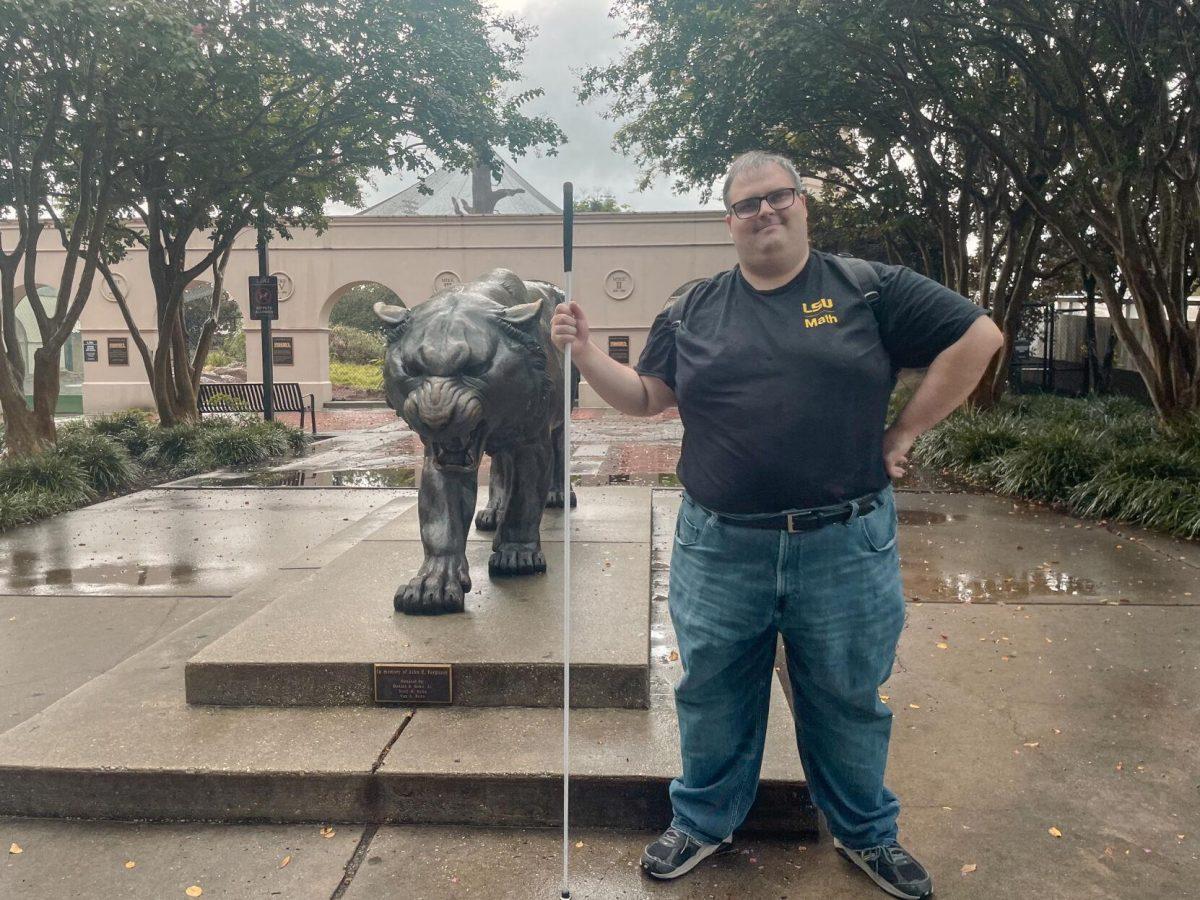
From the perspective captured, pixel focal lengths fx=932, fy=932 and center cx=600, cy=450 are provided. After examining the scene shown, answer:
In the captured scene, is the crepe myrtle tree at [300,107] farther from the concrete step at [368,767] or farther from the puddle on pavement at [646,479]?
the concrete step at [368,767]

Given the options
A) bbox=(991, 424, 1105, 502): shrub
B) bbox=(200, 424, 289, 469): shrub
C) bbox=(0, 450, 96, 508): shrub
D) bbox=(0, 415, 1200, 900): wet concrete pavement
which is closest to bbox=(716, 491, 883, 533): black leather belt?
bbox=(0, 415, 1200, 900): wet concrete pavement

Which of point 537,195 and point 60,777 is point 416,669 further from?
point 537,195

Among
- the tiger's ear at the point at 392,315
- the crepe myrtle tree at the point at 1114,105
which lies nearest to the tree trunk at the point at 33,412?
the tiger's ear at the point at 392,315

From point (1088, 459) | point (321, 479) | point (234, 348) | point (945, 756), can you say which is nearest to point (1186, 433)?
point (1088, 459)

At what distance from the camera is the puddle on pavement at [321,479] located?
1061 centimetres

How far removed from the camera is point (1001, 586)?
5.87 meters

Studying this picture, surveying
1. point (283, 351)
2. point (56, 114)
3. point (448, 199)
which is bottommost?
point (283, 351)

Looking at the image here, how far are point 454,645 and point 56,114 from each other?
28.6 feet

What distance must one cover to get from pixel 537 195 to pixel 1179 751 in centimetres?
3981

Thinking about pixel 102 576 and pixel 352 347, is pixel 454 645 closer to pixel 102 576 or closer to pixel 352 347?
pixel 102 576

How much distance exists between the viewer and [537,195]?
4103cm

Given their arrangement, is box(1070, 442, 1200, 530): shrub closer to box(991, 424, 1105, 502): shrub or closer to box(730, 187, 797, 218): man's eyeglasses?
box(991, 424, 1105, 502): shrub

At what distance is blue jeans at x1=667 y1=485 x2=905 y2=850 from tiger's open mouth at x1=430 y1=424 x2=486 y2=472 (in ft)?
4.58

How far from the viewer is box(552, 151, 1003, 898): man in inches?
93.8
